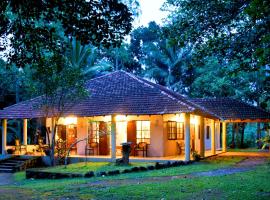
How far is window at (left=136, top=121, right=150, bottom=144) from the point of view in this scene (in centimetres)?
2150

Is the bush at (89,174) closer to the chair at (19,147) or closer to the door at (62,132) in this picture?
the door at (62,132)

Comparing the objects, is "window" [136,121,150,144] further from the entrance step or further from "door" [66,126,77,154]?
the entrance step

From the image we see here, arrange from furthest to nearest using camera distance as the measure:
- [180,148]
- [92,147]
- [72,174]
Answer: [92,147] → [180,148] → [72,174]

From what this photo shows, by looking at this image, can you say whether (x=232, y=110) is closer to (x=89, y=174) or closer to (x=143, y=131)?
(x=143, y=131)

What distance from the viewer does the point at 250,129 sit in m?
44.0

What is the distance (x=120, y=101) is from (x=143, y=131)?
6.92 ft

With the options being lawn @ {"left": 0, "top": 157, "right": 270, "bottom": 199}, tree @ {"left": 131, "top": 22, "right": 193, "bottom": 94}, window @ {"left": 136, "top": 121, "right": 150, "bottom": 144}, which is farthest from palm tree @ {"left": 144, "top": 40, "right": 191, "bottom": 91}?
lawn @ {"left": 0, "top": 157, "right": 270, "bottom": 199}

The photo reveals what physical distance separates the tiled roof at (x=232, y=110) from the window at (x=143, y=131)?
590 cm

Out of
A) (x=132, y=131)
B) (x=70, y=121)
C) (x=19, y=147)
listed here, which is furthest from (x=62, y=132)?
(x=132, y=131)

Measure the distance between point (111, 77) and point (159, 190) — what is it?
1499 cm

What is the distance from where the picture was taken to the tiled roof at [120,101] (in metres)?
19.6

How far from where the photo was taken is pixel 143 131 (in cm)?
2159

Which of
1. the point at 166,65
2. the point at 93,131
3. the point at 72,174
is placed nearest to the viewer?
the point at 72,174

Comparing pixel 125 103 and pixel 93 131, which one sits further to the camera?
pixel 93 131
